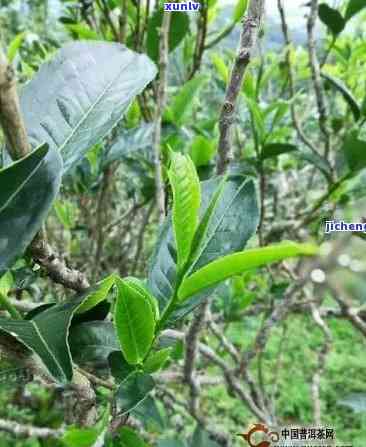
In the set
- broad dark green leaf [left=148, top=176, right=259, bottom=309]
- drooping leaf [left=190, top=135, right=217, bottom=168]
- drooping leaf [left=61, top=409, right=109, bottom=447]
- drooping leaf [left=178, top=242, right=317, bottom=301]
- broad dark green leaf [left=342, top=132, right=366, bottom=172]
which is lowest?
drooping leaf [left=61, top=409, right=109, bottom=447]

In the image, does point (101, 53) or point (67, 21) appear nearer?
point (101, 53)

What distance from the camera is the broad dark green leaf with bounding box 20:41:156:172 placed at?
1.89 feet

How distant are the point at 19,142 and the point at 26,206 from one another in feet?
0.25

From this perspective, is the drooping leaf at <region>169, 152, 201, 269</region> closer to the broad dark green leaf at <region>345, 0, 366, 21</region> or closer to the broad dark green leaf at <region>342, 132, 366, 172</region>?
the broad dark green leaf at <region>342, 132, 366, 172</region>

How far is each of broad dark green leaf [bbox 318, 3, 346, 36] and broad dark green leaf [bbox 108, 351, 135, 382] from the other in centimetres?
Answer: 91

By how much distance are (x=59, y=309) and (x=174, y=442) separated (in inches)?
21.4

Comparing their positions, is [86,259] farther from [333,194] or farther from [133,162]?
[333,194]

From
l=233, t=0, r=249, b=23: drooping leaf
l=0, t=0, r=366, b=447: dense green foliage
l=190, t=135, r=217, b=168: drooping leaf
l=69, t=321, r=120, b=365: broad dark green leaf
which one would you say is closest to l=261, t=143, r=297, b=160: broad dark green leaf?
l=0, t=0, r=366, b=447: dense green foliage

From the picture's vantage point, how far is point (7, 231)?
1.52ft

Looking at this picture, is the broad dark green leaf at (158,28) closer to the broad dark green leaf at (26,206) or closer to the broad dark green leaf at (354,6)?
the broad dark green leaf at (354,6)

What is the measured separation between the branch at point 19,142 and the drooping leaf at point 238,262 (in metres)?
0.12

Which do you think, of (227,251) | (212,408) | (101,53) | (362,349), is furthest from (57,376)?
(362,349)

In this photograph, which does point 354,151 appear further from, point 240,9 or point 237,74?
point 237,74

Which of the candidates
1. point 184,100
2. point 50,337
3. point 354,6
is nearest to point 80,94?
point 50,337
